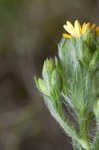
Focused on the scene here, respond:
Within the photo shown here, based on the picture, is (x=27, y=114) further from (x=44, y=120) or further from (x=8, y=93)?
(x=8, y=93)

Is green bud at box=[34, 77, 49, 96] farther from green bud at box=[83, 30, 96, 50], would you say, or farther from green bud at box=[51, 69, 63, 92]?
green bud at box=[83, 30, 96, 50]

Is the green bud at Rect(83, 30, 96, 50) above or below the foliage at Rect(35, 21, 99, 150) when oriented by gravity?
above

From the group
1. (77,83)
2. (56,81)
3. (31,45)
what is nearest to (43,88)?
(56,81)

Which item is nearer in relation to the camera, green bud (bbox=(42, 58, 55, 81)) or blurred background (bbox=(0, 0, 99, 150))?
green bud (bbox=(42, 58, 55, 81))

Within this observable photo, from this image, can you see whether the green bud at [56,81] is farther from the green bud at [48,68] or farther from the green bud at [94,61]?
the green bud at [94,61]

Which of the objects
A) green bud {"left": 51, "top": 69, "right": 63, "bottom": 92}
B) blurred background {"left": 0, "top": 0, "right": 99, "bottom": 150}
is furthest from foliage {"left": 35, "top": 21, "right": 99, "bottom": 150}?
blurred background {"left": 0, "top": 0, "right": 99, "bottom": 150}

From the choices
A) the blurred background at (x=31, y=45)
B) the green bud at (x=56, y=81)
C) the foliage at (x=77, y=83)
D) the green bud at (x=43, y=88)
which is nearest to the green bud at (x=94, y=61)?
the foliage at (x=77, y=83)
